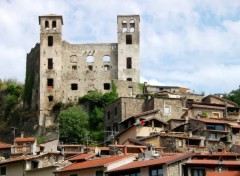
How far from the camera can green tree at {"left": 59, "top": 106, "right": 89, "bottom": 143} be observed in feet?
Answer: 342

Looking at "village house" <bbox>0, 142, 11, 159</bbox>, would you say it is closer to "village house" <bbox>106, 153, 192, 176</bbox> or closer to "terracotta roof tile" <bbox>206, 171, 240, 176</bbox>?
"village house" <bbox>106, 153, 192, 176</bbox>

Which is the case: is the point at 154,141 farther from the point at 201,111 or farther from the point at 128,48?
the point at 128,48

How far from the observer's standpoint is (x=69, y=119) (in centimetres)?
10875

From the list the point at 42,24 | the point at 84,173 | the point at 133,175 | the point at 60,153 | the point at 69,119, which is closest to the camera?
the point at 133,175

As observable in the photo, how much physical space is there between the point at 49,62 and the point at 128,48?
47.9ft

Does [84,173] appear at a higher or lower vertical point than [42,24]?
lower

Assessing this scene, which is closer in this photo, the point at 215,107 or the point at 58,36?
the point at 215,107

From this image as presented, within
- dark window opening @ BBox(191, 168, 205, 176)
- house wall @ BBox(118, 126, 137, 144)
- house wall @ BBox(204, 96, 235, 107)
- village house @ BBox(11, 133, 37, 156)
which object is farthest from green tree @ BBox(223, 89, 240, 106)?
dark window opening @ BBox(191, 168, 205, 176)

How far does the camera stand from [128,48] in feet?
412

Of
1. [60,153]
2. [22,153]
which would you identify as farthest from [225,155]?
A: [22,153]

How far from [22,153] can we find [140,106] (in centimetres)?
3222

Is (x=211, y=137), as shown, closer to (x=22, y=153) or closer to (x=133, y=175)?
(x=22, y=153)

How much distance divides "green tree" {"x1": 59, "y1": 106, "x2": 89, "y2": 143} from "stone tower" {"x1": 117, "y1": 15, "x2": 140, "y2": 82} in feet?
45.4

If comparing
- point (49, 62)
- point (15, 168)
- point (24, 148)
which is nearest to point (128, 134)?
point (24, 148)
